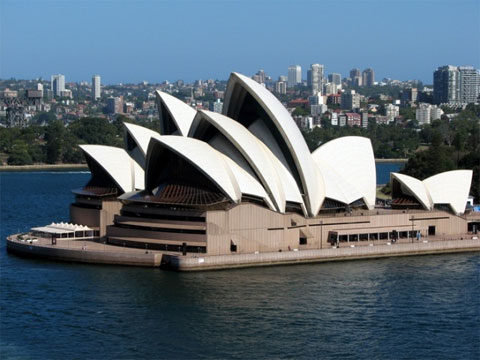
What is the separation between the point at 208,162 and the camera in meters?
48.3

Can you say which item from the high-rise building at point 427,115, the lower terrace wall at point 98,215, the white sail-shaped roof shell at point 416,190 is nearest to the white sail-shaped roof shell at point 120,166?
the lower terrace wall at point 98,215

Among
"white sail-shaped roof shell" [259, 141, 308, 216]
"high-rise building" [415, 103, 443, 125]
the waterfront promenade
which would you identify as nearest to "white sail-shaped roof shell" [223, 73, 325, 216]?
"white sail-shaped roof shell" [259, 141, 308, 216]

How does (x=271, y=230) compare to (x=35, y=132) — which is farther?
(x=35, y=132)

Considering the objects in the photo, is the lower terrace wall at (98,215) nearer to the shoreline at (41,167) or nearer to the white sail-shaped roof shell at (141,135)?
the white sail-shaped roof shell at (141,135)

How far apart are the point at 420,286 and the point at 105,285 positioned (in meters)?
13.0

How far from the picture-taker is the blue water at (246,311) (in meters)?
33.1

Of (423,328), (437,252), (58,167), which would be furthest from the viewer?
(58,167)

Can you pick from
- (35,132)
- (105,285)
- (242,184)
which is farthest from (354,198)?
(35,132)

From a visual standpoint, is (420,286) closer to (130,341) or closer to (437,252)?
(437,252)

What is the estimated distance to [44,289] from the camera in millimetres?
41688

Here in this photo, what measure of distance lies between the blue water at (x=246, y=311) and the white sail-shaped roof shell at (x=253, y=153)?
408cm

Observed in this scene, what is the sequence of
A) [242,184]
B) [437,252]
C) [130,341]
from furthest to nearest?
[437,252]
[242,184]
[130,341]

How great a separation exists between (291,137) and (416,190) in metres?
9.44

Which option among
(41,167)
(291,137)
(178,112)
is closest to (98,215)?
(178,112)
